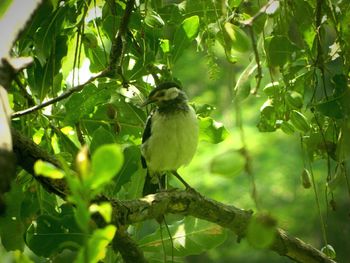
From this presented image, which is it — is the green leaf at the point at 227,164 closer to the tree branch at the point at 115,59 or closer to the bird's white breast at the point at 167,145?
the tree branch at the point at 115,59

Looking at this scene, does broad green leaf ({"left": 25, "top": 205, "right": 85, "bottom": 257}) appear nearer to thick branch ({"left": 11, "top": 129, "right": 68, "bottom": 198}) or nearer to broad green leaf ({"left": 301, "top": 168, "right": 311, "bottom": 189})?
thick branch ({"left": 11, "top": 129, "right": 68, "bottom": 198})

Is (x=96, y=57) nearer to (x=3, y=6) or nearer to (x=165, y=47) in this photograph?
(x=165, y=47)

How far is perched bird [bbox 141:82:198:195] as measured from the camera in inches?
120

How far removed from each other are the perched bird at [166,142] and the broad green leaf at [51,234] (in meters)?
1.41

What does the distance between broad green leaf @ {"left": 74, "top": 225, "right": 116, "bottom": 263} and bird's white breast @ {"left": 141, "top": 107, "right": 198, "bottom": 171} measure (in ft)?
7.09

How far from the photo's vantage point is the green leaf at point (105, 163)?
31.0 inches

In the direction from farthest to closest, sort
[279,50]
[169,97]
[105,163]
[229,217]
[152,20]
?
[169,97]
[229,217]
[152,20]
[279,50]
[105,163]

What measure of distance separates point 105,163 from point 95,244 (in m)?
0.13

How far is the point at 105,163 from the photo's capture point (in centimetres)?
80

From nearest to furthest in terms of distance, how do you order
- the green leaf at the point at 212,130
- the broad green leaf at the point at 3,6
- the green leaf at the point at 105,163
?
the green leaf at the point at 105,163 < the broad green leaf at the point at 3,6 < the green leaf at the point at 212,130

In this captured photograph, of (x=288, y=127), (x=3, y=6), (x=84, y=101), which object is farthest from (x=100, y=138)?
(x=3, y=6)

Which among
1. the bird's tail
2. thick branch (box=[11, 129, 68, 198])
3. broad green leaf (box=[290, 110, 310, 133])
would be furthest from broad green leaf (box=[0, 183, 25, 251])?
the bird's tail

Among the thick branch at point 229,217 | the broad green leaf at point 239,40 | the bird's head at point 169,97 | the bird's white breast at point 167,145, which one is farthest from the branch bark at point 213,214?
the bird's white breast at point 167,145

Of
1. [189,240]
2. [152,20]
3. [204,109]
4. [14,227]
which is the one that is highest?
[152,20]
